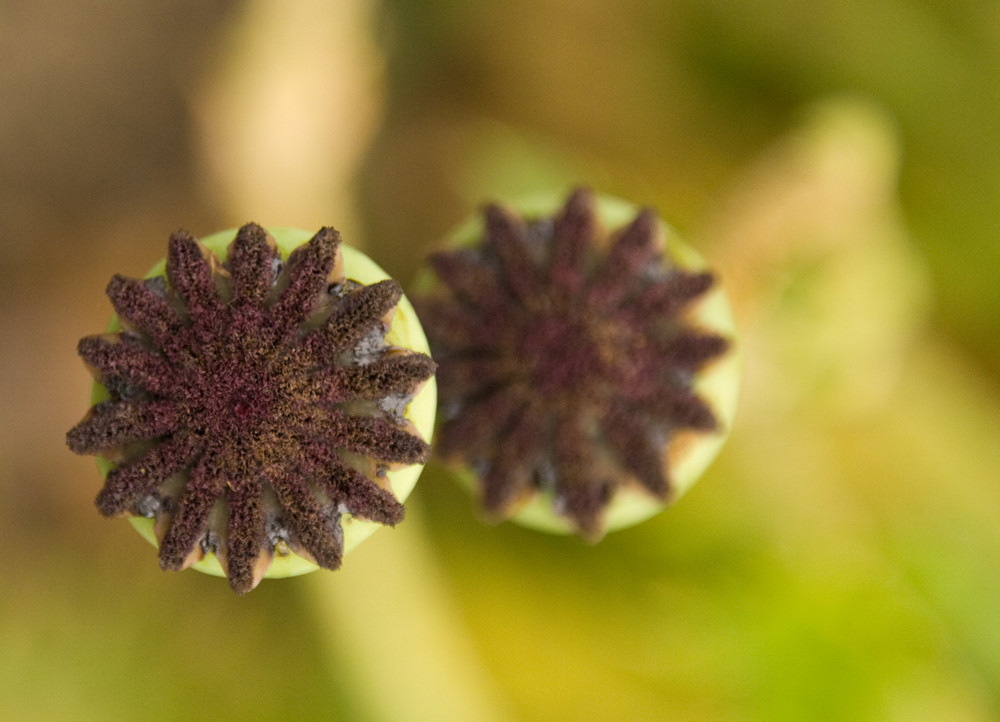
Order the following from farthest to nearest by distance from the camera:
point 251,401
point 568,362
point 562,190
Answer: point 562,190, point 568,362, point 251,401

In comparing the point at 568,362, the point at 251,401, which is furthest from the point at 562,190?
the point at 251,401

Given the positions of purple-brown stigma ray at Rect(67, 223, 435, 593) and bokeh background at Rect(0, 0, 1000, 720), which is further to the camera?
bokeh background at Rect(0, 0, 1000, 720)

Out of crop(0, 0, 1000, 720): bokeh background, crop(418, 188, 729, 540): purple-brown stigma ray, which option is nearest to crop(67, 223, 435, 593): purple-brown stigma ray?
crop(418, 188, 729, 540): purple-brown stigma ray

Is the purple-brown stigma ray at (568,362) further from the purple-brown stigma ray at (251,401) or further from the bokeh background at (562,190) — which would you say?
the bokeh background at (562,190)

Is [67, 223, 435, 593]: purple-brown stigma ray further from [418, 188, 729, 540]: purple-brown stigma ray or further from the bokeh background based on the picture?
the bokeh background

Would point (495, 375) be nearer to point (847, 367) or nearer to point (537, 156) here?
point (537, 156)

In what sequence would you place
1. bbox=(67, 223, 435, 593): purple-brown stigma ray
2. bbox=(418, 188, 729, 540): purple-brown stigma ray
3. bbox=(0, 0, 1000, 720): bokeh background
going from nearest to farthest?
bbox=(67, 223, 435, 593): purple-brown stigma ray
bbox=(418, 188, 729, 540): purple-brown stigma ray
bbox=(0, 0, 1000, 720): bokeh background

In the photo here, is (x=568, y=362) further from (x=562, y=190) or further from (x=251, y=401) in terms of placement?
(x=562, y=190)
